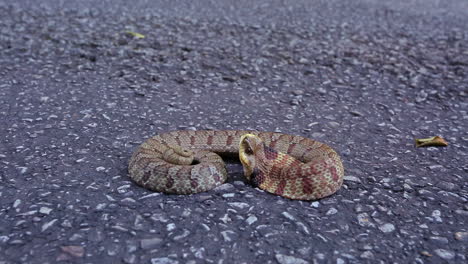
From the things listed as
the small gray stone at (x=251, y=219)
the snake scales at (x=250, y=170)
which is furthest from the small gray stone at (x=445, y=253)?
the small gray stone at (x=251, y=219)

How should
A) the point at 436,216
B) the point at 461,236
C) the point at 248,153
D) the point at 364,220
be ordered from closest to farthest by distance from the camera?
the point at 461,236
the point at 364,220
the point at 436,216
the point at 248,153

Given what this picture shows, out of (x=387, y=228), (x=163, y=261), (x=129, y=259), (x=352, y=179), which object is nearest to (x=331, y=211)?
(x=387, y=228)

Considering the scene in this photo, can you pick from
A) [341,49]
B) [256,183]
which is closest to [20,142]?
[256,183]

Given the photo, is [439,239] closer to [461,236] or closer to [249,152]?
[461,236]

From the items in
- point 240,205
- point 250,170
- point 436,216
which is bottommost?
point 436,216

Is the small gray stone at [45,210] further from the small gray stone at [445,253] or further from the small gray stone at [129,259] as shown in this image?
Result: the small gray stone at [445,253]

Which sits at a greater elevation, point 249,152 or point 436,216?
point 249,152

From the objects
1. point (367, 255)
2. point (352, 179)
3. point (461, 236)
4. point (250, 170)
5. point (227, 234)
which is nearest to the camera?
point (367, 255)
